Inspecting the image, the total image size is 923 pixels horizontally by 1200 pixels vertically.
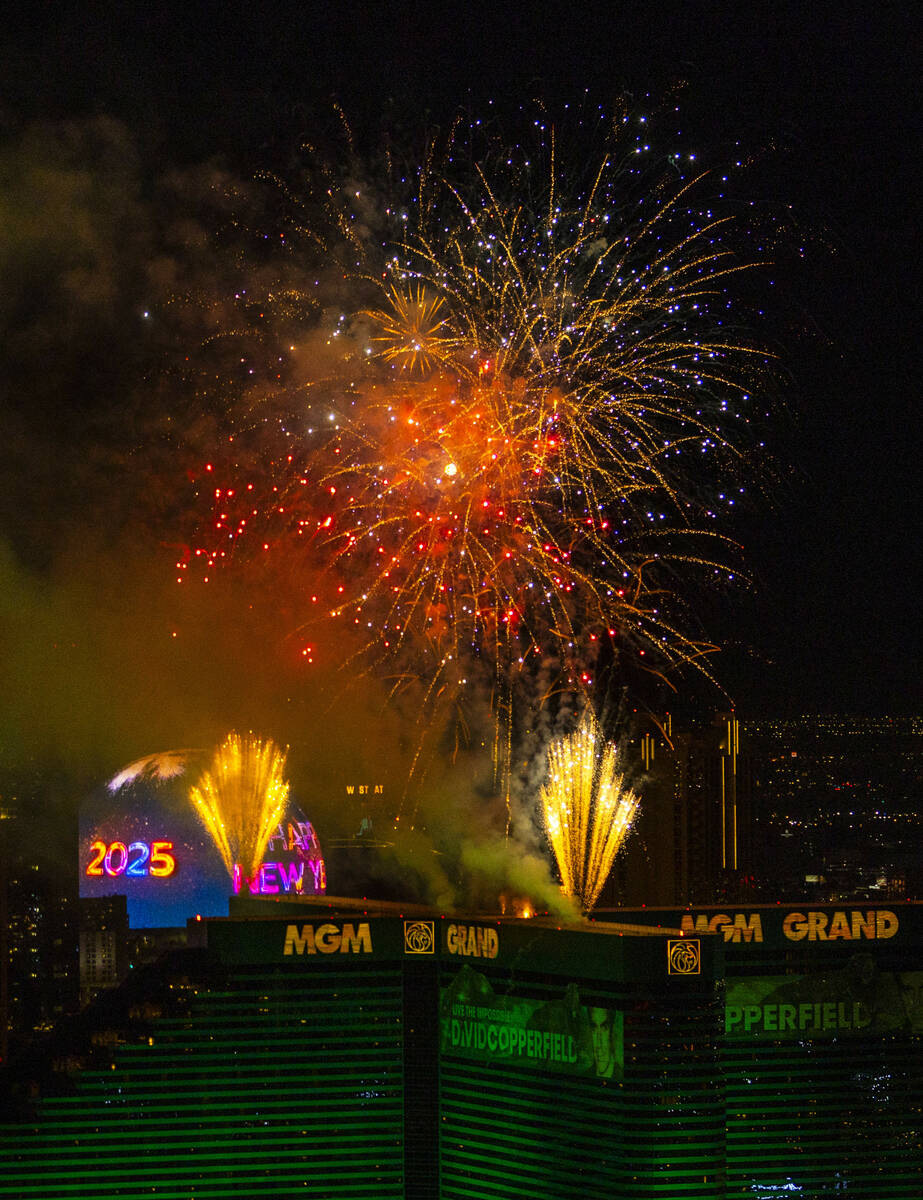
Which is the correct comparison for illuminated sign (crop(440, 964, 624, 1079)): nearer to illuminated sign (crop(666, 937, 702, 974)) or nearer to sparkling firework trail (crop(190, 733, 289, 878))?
illuminated sign (crop(666, 937, 702, 974))

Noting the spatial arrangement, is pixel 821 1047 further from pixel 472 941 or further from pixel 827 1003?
pixel 472 941

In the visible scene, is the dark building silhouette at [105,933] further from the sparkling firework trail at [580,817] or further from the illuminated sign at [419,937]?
the illuminated sign at [419,937]

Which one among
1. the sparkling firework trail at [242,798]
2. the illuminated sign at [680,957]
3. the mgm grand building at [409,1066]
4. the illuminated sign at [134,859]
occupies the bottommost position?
the mgm grand building at [409,1066]

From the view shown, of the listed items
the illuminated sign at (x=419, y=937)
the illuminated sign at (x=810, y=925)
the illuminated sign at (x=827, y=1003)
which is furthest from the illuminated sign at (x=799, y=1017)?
the illuminated sign at (x=419, y=937)

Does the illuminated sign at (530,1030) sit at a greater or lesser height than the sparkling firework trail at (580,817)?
lesser

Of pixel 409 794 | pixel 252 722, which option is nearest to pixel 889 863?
pixel 409 794

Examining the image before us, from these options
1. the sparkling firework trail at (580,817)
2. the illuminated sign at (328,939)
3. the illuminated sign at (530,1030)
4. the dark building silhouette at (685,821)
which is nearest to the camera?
the illuminated sign at (530,1030)

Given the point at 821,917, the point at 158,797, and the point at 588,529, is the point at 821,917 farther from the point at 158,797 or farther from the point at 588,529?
the point at 158,797

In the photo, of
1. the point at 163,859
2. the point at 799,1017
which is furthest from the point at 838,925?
the point at 163,859
